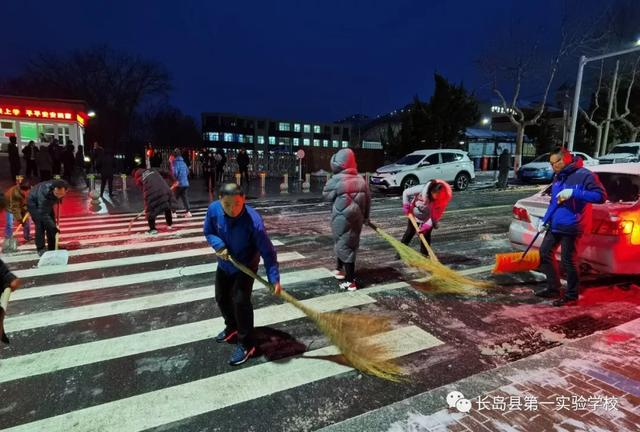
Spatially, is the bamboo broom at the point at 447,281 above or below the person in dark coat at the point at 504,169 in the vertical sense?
below

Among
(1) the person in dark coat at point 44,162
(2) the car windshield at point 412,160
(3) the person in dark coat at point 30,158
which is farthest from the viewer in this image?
(3) the person in dark coat at point 30,158

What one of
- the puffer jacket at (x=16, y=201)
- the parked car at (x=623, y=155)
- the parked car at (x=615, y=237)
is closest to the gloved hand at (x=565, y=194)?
the parked car at (x=615, y=237)

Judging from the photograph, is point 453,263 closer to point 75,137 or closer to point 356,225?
point 356,225

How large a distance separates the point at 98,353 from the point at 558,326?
4.67 metres

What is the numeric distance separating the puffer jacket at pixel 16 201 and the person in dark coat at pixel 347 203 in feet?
19.0

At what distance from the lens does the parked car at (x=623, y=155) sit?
64.2 feet

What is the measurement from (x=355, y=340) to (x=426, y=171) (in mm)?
13189

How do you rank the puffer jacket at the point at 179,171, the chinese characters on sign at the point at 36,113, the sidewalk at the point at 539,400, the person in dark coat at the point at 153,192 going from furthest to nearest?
the chinese characters on sign at the point at 36,113 < the puffer jacket at the point at 179,171 < the person in dark coat at the point at 153,192 < the sidewalk at the point at 539,400

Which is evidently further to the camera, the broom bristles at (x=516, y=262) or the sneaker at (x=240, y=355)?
the broom bristles at (x=516, y=262)

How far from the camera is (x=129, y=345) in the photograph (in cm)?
374

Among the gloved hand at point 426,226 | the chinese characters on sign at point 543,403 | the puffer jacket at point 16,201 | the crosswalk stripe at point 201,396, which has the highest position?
the puffer jacket at point 16,201

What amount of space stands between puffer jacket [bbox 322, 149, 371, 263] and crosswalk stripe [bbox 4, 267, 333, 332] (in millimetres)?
946

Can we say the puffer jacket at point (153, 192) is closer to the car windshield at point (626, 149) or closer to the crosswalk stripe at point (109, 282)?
the crosswalk stripe at point (109, 282)

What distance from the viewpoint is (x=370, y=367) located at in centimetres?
326
